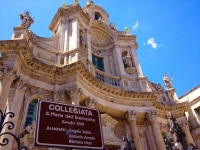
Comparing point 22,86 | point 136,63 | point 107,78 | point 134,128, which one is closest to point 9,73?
point 22,86

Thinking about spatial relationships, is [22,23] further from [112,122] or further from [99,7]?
[99,7]

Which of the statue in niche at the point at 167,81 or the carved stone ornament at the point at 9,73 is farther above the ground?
the statue in niche at the point at 167,81

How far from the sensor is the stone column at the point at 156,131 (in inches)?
549

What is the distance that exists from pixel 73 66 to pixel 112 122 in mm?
5208

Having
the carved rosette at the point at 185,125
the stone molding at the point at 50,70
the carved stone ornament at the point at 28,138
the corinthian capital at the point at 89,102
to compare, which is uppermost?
the stone molding at the point at 50,70

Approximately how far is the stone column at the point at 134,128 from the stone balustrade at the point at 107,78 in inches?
118

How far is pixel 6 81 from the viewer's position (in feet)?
34.1

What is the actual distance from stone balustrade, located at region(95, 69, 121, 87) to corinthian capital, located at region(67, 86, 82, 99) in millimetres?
4252

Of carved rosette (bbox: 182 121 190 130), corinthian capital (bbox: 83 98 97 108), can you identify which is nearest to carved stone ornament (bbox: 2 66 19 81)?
corinthian capital (bbox: 83 98 97 108)

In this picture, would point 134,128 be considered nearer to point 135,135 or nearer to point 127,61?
Answer: point 135,135

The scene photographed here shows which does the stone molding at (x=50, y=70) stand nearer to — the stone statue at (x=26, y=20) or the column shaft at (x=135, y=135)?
the stone statue at (x=26, y=20)

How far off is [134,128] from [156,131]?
1.69 m

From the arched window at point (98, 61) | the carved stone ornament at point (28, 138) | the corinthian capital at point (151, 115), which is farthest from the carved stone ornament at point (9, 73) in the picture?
the corinthian capital at point (151, 115)

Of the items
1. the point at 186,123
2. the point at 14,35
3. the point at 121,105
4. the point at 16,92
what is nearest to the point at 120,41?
the point at 121,105
